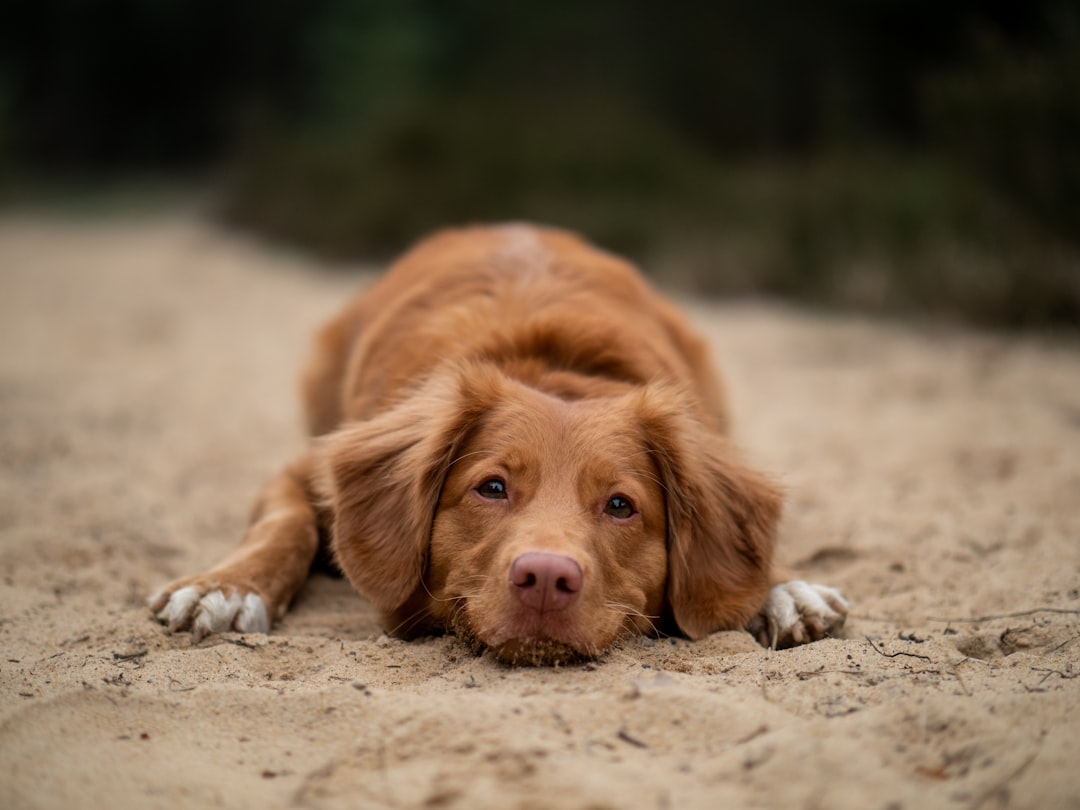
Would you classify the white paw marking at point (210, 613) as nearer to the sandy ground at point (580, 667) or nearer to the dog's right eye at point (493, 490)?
the sandy ground at point (580, 667)

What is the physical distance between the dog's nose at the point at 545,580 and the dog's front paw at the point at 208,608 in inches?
37.2

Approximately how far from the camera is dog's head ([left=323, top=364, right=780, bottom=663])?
3.08 m

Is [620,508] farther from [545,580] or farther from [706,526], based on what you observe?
[545,580]

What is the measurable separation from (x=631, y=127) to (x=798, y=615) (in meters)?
13.3

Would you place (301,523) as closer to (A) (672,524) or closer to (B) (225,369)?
(A) (672,524)

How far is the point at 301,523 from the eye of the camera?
12.4 ft

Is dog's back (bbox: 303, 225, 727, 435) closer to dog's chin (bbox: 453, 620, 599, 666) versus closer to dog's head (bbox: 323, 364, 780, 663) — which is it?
dog's head (bbox: 323, 364, 780, 663)

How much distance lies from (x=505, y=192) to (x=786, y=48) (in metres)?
9.04

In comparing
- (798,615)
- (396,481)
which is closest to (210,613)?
(396,481)

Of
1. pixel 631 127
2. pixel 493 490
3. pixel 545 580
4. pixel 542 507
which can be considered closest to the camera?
pixel 545 580

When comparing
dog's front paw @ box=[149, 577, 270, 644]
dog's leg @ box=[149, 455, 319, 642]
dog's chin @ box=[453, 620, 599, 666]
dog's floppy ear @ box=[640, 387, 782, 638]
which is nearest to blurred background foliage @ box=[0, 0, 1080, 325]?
dog's floppy ear @ box=[640, 387, 782, 638]

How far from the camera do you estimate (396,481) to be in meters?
3.38

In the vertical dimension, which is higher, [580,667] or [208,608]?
[580,667]

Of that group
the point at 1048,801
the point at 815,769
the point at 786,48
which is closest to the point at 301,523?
the point at 815,769
